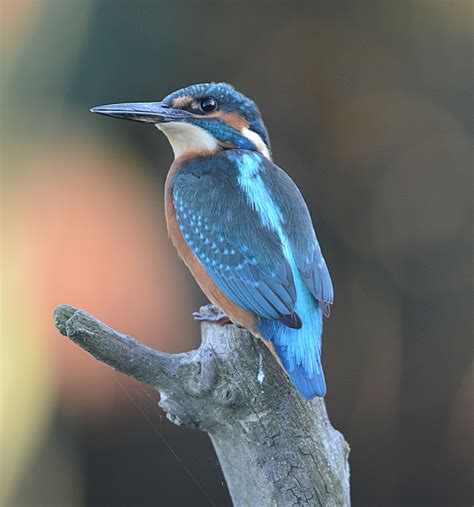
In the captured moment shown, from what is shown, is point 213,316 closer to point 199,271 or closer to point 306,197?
point 199,271

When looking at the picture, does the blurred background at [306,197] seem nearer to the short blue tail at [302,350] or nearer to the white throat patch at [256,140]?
the white throat patch at [256,140]

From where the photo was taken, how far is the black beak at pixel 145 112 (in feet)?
7.09

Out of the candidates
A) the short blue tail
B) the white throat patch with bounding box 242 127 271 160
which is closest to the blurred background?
the white throat patch with bounding box 242 127 271 160

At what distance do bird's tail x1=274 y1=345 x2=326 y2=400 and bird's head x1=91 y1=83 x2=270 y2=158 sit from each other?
79 centimetres

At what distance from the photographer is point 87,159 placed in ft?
12.3

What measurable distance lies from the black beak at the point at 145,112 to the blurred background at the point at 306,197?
4.67 ft

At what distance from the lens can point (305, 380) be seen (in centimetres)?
175

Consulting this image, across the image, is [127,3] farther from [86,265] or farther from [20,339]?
[20,339]

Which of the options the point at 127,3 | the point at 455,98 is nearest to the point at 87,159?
the point at 127,3

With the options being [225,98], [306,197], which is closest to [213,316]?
[225,98]

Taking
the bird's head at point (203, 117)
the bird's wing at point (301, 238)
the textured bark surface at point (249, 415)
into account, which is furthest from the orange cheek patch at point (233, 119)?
the textured bark surface at point (249, 415)

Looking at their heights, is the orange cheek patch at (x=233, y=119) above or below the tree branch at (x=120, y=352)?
above

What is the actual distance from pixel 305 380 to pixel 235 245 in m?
0.48

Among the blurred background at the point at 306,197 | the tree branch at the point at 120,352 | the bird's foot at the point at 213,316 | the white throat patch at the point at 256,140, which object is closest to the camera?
the tree branch at the point at 120,352
